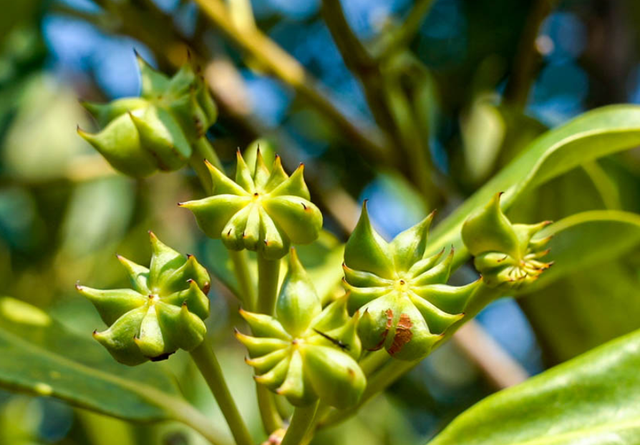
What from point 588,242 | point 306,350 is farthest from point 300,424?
point 588,242

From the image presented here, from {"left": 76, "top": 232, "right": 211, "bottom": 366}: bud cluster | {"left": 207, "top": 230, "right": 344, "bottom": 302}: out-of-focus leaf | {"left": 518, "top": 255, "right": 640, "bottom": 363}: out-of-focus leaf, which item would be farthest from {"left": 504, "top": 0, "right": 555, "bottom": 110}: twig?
{"left": 76, "top": 232, "right": 211, "bottom": 366}: bud cluster

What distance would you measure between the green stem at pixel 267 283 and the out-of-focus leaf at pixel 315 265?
0.18 m

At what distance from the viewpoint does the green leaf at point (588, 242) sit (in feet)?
3.92

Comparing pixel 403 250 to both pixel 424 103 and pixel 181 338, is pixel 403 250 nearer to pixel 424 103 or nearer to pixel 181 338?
pixel 181 338

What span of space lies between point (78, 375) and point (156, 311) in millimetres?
382

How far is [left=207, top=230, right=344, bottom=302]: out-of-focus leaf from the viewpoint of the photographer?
1.19 metres

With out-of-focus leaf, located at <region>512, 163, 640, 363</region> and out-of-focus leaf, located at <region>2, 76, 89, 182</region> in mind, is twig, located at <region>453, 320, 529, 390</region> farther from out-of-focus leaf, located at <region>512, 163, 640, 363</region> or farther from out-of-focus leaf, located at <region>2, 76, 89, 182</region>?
out-of-focus leaf, located at <region>2, 76, 89, 182</region>

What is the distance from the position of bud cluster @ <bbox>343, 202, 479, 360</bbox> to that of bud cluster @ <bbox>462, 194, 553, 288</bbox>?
0.05m

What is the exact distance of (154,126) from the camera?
955 millimetres

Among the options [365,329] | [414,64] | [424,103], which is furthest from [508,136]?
[365,329]

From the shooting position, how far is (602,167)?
133 cm

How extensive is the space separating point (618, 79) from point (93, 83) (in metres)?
1.45

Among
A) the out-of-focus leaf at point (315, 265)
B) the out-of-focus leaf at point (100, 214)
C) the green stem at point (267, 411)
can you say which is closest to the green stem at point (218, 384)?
the green stem at point (267, 411)

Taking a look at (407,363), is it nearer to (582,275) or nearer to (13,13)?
(582,275)
